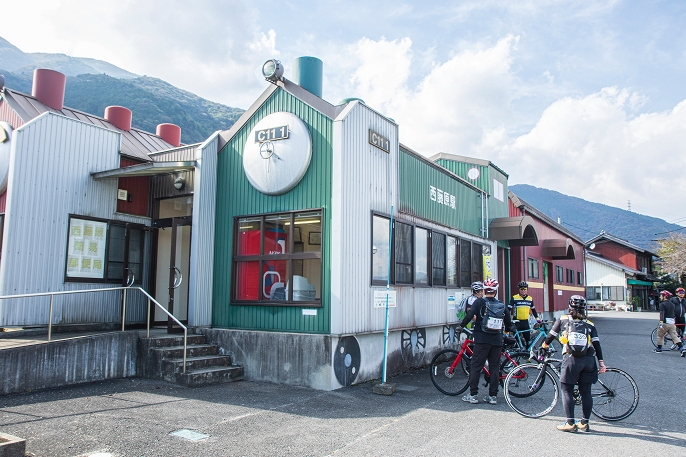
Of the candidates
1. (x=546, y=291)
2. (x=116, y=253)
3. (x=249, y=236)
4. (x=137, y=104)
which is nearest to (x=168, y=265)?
(x=116, y=253)

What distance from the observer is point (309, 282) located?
375 inches

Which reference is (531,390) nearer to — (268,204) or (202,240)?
(268,204)

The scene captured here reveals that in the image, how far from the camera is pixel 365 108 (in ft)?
33.7

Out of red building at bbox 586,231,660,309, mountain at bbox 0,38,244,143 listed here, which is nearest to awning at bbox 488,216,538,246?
red building at bbox 586,231,660,309

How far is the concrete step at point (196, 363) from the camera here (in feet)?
29.2

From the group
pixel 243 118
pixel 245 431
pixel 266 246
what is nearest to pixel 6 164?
pixel 243 118

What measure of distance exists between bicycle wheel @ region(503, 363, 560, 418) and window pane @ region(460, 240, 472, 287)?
22.2ft

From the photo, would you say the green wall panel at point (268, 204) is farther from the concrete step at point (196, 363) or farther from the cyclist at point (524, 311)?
the cyclist at point (524, 311)

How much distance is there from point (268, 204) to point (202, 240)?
1589 millimetres

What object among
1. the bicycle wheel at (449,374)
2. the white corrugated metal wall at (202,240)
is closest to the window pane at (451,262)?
the bicycle wheel at (449,374)

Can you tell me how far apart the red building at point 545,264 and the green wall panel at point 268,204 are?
Result: 1292 centimetres

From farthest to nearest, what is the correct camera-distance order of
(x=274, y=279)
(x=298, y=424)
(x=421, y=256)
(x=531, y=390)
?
(x=421, y=256) < (x=274, y=279) < (x=531, y=390) < (x=298, y=424)

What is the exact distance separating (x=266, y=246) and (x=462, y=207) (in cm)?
706

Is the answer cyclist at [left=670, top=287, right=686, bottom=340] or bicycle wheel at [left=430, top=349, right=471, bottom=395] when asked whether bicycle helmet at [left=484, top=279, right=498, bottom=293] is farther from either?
cyclist at [left=670, top=287, right=686, bottom=340]
